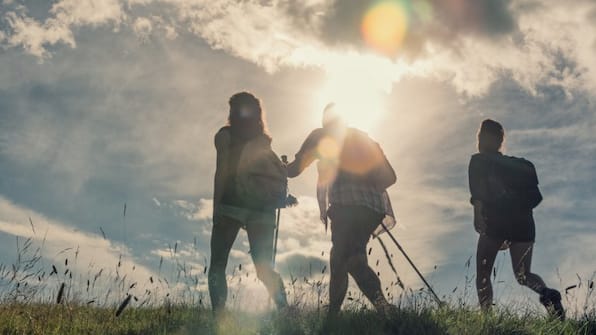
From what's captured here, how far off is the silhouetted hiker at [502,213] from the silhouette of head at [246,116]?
2.87 meters

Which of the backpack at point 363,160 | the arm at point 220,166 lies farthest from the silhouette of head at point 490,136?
the arm at point 220,166

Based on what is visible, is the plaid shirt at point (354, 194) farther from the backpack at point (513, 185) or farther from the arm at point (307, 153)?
the backpack at point (513, 185)

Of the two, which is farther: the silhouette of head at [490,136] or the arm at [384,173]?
the silhouette of head at [490,136]

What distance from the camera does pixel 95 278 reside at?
7406 millimetres

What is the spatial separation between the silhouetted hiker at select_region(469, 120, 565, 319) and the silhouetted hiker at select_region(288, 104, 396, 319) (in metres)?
1.61

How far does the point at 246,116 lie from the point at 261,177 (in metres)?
0.68

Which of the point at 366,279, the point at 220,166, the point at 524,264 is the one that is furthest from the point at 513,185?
the point at 220,166

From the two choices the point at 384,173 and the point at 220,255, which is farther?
the point at 384,173

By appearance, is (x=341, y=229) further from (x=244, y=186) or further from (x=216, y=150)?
(x=216, y=150)

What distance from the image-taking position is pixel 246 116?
707 centimetres

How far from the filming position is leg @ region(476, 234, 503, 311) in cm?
800

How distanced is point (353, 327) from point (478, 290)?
2.49 metres

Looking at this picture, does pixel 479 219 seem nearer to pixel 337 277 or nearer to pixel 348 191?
pixel 348 191

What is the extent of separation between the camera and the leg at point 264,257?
6785 millimetres
